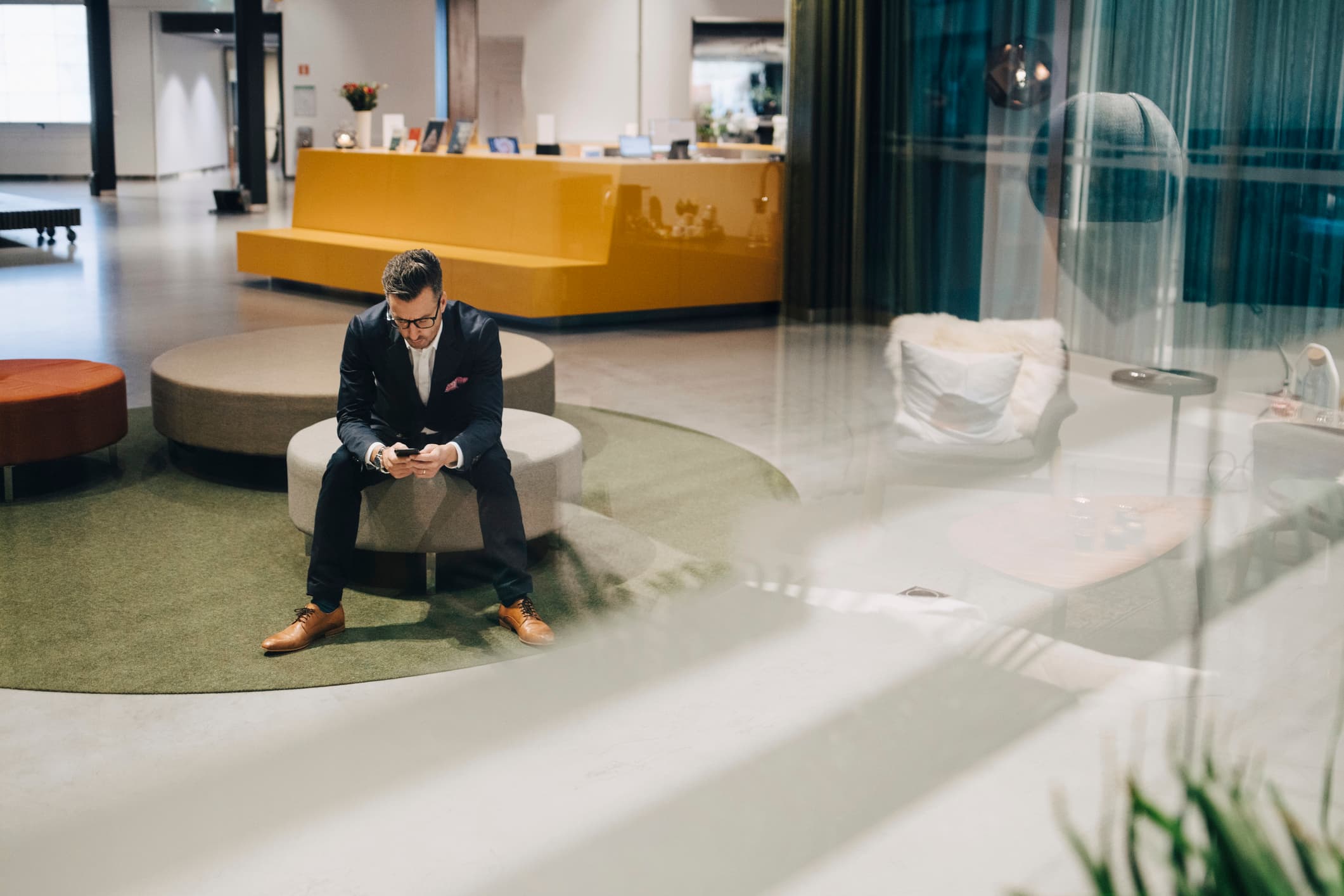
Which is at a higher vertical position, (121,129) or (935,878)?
(121,129)

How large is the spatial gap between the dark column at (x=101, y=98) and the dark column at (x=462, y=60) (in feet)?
20.2

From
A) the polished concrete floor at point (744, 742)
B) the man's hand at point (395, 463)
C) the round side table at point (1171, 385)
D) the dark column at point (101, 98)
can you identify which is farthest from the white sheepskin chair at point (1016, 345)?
the dark column at point (101, 98)

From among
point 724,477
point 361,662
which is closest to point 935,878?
point 361,662

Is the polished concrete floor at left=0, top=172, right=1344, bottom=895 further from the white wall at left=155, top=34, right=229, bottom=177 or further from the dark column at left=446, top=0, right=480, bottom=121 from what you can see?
the white wall at left=155, top=34, right=229, bottom=177

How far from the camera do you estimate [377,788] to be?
96.0 inches

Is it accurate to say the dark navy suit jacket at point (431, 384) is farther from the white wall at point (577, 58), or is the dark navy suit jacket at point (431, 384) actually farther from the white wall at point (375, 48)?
the white wall at point (375, 48)

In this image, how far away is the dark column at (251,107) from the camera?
1617cm

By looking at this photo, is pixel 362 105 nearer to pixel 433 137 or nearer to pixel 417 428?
pixel 433 137

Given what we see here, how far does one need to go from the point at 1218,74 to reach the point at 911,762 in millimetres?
4376

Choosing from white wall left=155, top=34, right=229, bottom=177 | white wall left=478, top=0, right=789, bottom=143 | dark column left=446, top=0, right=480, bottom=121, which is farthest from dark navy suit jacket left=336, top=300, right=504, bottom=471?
white wall left=155, top=34, right=229, bottom=177

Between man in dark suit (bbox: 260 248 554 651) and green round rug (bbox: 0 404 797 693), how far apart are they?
126 millimetres

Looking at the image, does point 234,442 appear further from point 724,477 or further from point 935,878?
point 935,878

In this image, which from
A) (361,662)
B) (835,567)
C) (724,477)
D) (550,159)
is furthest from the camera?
(550,159)

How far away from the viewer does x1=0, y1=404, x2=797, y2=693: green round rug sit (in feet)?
9.87
